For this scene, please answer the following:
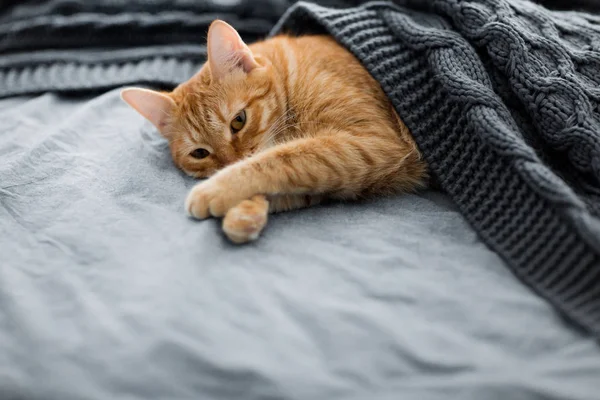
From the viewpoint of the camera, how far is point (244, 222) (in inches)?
37.6

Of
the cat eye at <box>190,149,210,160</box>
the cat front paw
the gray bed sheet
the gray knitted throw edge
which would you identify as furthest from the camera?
the cat eye at <box>190,149,210,160</box>

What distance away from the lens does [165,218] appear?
3.44ft

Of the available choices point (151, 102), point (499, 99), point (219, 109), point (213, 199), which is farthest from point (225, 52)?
point (499, 99)

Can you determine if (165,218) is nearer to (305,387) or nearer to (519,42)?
(305,387)

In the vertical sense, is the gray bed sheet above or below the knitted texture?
below

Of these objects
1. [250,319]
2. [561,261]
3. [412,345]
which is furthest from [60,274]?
[561,261]

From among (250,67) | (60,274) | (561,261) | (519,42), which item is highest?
(519,42)

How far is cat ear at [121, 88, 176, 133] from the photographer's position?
1335 mm

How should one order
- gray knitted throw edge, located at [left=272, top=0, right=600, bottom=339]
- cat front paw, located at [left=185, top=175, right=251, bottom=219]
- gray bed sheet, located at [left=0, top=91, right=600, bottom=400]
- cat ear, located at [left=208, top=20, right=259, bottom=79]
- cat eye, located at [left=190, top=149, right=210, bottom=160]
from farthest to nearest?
cat eye, located at [left=190, top=149, right=210, bottom=160] → cat ear, located at [left=208, top=20, right=259, bottom=79] → cat front paw, located at [left=185, top=175, right=251, bottom=219] → gray knitted throw edge, located at [left=272, top=0, right=600, bottom=339] → gray bed sheet, located at [left=0, top=91, right=600, bottom=400]

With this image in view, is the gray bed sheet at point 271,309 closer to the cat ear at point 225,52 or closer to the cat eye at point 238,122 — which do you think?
the cat eye at point 238,122

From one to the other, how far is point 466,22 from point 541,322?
78 centimetres

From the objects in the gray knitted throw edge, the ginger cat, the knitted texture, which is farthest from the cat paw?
the knitted texture

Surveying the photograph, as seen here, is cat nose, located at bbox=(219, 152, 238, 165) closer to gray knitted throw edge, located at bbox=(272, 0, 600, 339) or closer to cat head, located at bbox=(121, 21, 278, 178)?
cat head, located at bbox=(121, 21, 278, 178)

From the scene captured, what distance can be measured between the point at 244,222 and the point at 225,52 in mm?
545
